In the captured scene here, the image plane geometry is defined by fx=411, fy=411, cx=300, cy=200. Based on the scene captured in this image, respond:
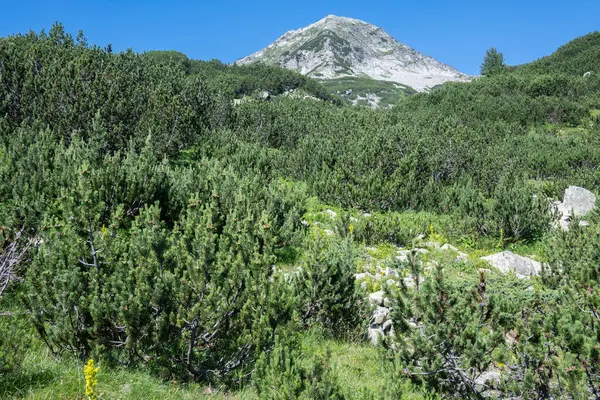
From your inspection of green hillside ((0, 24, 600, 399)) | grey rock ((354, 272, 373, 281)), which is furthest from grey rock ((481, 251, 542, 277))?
grey rock ((354, 272, 373, 281))

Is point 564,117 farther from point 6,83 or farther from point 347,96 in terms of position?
point 347,96

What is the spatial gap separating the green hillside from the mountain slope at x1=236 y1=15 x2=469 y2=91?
262 ft

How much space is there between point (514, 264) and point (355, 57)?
11870 centimetres

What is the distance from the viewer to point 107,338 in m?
3.76

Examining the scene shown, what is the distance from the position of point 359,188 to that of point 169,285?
7682mm

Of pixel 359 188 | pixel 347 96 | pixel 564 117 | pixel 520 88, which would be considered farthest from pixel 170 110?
pixel 347 96

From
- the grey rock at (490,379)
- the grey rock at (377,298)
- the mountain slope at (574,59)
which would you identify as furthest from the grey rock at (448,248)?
the mountain slope at (574,59)

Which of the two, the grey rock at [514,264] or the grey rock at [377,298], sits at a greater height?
the grey rock at [514,264]

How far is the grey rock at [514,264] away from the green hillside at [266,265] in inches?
3.3

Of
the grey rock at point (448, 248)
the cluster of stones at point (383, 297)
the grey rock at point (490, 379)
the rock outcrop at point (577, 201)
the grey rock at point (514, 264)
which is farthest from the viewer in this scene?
the rock outcrop at point (577, 201)

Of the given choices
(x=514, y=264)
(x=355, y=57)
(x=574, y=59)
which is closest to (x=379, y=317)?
(x=514, y=264)

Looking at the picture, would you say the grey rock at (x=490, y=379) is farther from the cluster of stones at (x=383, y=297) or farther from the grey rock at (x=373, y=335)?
the grey rock at (x=373, y=335)

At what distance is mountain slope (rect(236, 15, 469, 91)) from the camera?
101062mm

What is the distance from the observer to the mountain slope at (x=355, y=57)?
101062 millimetres
